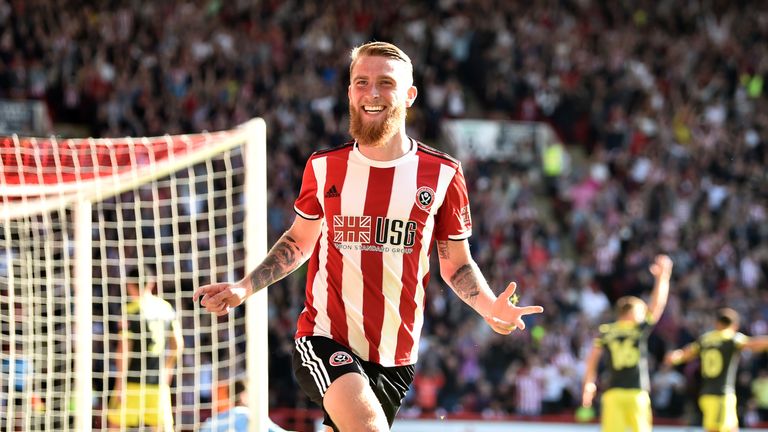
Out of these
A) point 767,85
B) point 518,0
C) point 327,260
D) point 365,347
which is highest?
point 518,0

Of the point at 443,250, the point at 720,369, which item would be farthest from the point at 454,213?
the point at 720,369

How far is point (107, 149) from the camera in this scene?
25.7 feet

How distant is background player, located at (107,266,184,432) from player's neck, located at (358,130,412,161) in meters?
4.81

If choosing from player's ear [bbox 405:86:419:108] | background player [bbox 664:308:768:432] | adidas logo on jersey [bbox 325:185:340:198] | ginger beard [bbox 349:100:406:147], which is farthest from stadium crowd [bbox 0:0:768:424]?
ginger beard [bbox 349:100:406:147]

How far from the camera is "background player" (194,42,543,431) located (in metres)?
4.96

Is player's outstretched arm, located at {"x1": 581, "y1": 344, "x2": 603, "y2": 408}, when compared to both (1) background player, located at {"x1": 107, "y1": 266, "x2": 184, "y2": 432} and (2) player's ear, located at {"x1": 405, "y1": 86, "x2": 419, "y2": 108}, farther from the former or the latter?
(2) player's ear, located at {"x1": 405, "y1": 86, "x2": 419, "y2": 108}

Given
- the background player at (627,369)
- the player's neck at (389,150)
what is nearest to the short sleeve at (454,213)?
the player's neck at (389,150)

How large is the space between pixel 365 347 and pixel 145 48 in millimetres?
15577

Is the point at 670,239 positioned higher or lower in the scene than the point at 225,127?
lower

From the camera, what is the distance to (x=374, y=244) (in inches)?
199

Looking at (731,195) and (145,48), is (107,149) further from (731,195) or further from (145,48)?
(731,195)

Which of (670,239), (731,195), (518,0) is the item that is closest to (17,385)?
(670,239)

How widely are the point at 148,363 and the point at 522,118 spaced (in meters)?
12.1

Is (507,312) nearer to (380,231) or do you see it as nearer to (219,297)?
(380,231)
